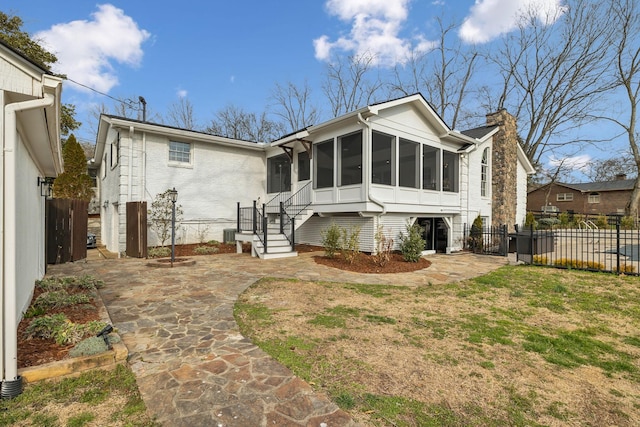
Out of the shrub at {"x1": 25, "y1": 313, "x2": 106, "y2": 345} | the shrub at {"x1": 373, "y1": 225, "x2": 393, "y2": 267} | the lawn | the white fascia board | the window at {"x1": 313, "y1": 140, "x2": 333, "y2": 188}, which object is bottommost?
the lawn

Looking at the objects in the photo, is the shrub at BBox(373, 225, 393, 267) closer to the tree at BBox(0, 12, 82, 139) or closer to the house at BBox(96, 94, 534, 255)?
the house at BBox(96, 94, 534, 255)

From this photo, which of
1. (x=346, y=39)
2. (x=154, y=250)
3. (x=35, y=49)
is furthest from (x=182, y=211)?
(x=346, y=39)

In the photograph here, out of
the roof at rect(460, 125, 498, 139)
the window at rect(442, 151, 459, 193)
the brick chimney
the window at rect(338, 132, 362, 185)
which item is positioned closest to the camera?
the window at rect(338, 132, 362, 185)

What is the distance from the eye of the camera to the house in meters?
10.6

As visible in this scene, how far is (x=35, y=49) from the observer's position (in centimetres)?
1622

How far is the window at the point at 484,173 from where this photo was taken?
1570 centimetres

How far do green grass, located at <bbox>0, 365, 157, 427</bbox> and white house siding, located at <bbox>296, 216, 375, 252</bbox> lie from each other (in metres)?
8.68

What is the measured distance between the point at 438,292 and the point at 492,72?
2585cm

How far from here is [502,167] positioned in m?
15.9

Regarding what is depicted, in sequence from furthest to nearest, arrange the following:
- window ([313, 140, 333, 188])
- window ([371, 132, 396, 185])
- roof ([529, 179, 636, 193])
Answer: roof ([529, 179, 636, 193])
window ([313, 140, 333, 188])
window ([371, 132, 396, 185])

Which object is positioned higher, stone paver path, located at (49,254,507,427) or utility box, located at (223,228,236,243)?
utility box, located at (223,228,236,243)

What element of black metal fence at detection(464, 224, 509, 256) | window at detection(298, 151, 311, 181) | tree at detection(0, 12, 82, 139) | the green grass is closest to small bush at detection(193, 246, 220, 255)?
window at detection(298, 151, 311, 181)

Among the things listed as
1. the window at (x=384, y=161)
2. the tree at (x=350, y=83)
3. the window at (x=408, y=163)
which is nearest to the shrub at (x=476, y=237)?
the window at (x=408, y=163)

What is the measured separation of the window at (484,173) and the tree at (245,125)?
17426 mm
